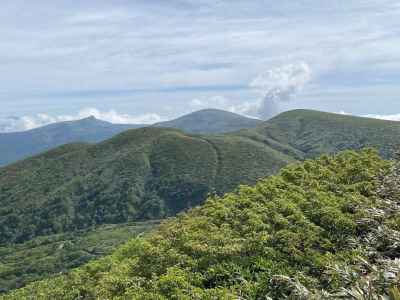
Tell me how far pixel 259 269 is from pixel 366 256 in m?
4.03

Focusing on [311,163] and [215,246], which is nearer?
[215,246]

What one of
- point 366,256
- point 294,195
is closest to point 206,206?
point 294,195

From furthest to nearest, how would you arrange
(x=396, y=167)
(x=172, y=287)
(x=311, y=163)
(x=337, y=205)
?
1. (x=311, y=163)
2. (x=396, y=167)
3. (x=337, y=205)
4. (x=172, y=287)

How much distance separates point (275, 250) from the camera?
812 inches

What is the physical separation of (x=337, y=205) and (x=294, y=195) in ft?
8.28

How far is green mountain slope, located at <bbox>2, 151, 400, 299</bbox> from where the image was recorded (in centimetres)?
1717

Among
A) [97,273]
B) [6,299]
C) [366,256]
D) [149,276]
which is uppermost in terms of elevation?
[366,256]

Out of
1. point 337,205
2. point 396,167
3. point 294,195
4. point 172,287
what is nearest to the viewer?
point 172,287

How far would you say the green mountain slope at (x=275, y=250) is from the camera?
17.2 metres

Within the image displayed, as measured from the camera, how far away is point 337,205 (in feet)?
79.3

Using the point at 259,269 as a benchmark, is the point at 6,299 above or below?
below

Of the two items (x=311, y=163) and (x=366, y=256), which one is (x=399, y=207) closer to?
(x=366, y=256)

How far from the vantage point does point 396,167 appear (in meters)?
29.3

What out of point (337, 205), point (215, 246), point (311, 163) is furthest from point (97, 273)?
point (311, 163)
